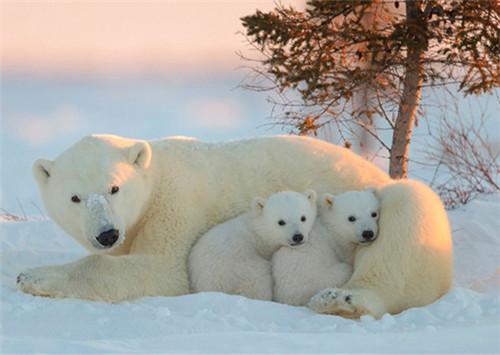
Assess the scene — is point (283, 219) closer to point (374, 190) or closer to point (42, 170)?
point (374, 190)

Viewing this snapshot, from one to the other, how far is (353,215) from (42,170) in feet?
7.10

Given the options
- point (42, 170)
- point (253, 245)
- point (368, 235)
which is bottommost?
point (253, 245)

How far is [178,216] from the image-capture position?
4.60 meters

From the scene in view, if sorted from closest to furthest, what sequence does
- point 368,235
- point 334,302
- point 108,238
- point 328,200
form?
point 334,302 < point 108,238 < point 368,235 < point 328,200

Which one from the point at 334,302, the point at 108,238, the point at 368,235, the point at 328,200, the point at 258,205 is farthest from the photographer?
the point at 328,200

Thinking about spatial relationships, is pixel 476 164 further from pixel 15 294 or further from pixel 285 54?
pixel 15 294

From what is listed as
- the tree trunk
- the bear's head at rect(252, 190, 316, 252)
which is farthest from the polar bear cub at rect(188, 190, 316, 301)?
the tree trunk

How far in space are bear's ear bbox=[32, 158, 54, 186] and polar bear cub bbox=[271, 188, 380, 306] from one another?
65.6 inches

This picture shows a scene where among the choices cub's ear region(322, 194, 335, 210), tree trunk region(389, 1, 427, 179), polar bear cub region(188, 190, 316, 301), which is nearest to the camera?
polar bear cub region(188, 190, 316, 301)

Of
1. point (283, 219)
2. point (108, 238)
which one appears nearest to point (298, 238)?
point (283, 219)

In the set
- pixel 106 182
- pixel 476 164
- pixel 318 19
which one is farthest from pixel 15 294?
pixel 476 164

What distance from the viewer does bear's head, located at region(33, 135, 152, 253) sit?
13.4 ft

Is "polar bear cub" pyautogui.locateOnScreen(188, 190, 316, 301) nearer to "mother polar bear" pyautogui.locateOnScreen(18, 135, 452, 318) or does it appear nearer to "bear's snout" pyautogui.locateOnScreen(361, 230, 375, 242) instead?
"mother polar bear" pyautogui.locateOnScreen(18, 135, 452, 318)

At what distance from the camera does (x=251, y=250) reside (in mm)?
4387
